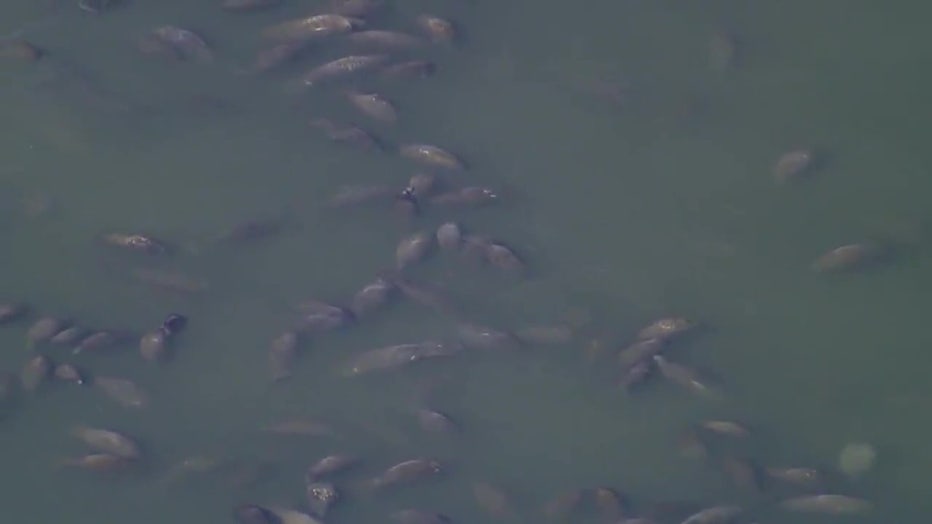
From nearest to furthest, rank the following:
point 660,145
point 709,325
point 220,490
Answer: point 220,490 → point 709,325 → point 660,145

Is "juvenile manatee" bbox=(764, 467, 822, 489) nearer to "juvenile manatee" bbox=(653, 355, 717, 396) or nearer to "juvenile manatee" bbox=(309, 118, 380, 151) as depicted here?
"juvenile manatee" bbox=(653, 355, 717, 396)

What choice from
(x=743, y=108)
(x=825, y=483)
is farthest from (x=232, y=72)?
(x=825, y=483)

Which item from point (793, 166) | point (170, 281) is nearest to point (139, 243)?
point (170, 281)

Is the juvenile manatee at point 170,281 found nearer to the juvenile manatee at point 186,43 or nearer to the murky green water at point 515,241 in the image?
the murky green water at point 515,241

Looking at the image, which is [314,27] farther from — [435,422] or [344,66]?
[435,422]

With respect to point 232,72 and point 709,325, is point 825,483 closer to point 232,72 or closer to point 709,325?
point 709,325

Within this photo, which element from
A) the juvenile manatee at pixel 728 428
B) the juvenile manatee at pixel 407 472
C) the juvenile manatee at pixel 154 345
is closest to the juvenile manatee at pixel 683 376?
the juvenile manatee at pixel 728 428

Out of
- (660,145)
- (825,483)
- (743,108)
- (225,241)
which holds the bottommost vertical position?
(225,241)
